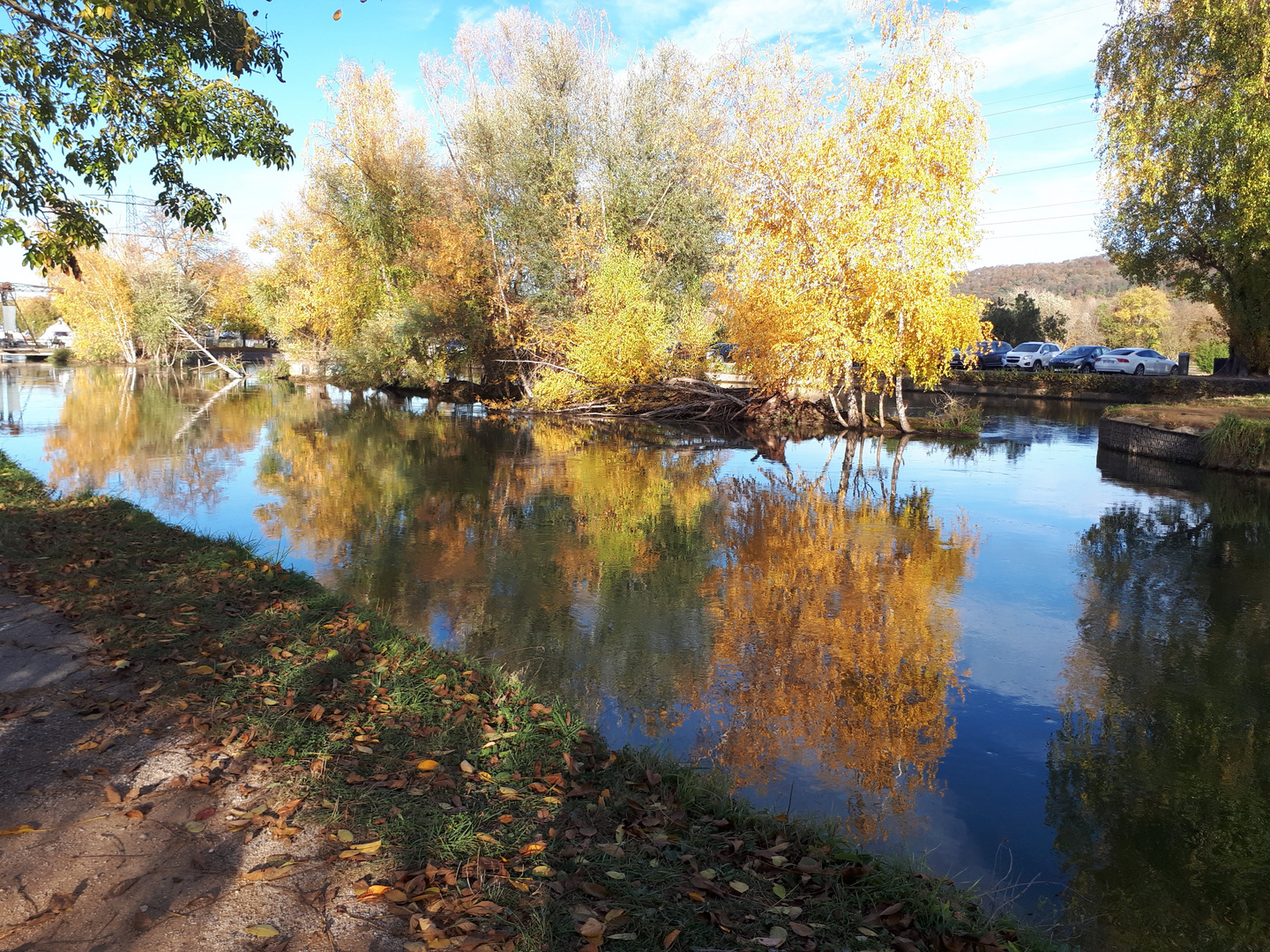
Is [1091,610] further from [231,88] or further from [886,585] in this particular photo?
[231,88]

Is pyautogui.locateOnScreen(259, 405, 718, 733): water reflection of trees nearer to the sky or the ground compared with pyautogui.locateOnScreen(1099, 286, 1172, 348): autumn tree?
nearer to the ground

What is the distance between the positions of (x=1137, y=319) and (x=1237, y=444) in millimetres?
47644

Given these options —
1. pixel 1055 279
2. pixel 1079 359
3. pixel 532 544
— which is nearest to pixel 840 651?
pixel 532 544

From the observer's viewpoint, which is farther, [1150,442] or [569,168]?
[569,168]

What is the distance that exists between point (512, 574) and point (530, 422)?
1710 cm

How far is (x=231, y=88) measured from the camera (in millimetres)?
9109

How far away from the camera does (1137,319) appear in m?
56.6

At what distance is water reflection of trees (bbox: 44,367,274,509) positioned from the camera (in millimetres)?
13616

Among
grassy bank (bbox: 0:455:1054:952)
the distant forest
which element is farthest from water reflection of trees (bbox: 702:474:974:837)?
the distant forest

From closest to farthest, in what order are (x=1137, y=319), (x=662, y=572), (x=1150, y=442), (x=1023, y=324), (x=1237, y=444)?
(x=662, y=572), (x=1237, y=444), (x=1150, y=442), (x=1023, y=324), (x=1137, y=319)

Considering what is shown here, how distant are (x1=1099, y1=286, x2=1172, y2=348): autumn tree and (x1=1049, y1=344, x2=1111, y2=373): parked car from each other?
1266 cm

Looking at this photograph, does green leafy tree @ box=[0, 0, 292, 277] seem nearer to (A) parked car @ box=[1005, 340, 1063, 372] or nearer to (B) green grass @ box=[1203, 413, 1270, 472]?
(B) green grass @ box=[1203, 413, 1270, 472]

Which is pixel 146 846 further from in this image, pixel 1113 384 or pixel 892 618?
pixel 1113 384

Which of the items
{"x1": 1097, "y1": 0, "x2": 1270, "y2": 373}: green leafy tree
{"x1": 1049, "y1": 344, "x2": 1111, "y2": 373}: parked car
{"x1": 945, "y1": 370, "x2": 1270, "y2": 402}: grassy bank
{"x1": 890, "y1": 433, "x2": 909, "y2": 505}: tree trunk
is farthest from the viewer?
{"x1": 1049, "y1": 344, "x2": 1111, "y2": 373}: parked car
